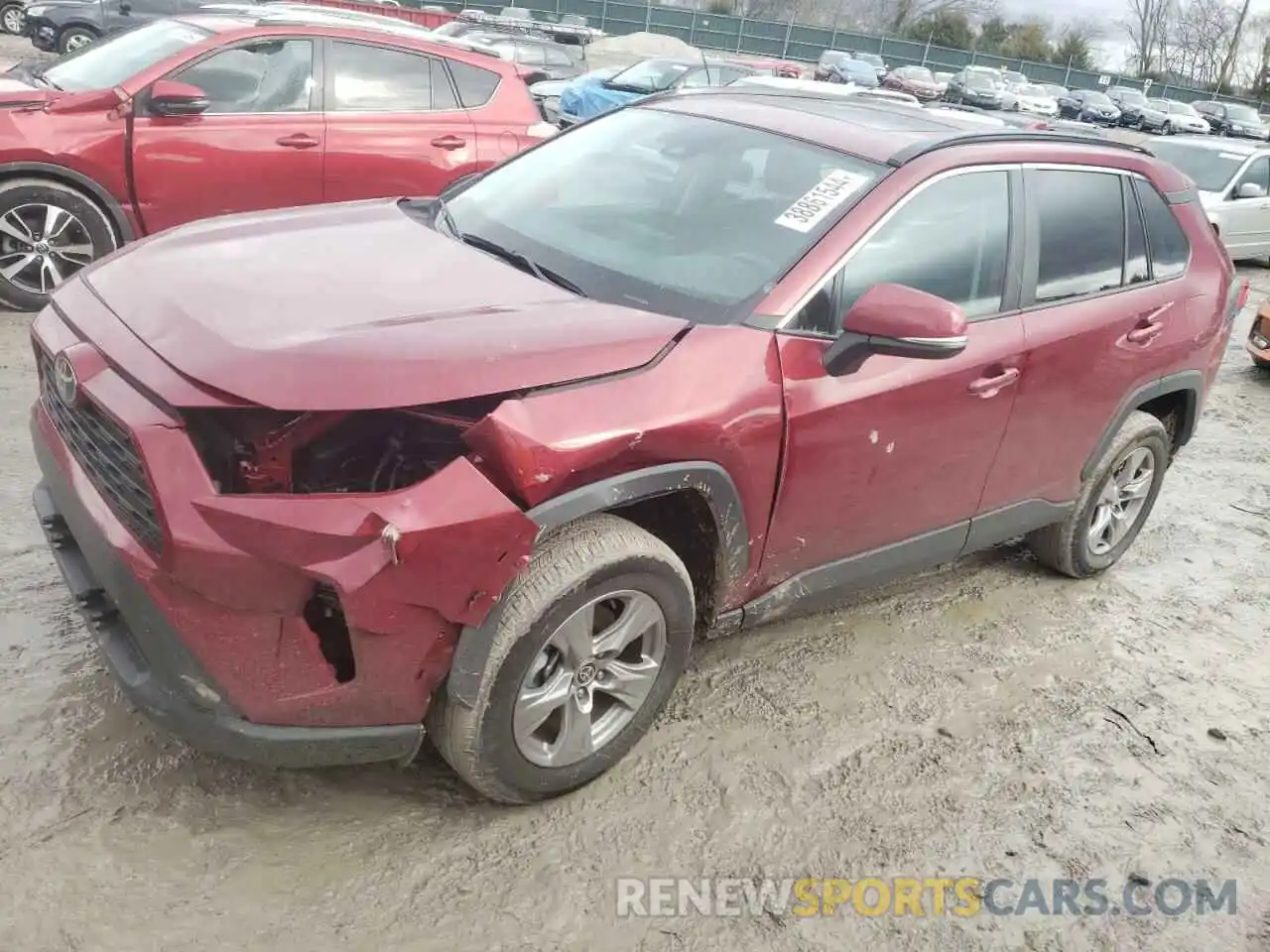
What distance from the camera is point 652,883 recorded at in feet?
8.33

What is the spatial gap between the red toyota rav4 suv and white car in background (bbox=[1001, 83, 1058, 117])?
3139cm

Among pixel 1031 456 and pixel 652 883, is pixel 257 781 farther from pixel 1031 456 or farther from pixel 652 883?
pixel 1031 456

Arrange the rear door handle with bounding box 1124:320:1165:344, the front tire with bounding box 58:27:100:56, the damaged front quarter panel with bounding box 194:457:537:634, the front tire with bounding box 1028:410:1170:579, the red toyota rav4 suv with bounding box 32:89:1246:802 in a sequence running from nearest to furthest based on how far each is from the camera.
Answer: the damaged front quarter panel with bounding box 194:457:537:634
the red toyota rav4 suv with bounding box 32:89:1246:802
the rear door handle with bounding box 1124:320:1165:344
the front tire with bounding box 1028:410:1170:579
the front tire with bounding box 58:27:100:56

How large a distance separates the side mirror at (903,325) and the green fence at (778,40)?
37247 mm

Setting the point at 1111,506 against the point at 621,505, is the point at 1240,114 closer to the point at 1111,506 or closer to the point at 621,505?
the point at 1111,506

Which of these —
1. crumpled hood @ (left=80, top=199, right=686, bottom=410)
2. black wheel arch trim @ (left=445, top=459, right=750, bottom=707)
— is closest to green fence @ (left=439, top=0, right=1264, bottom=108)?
crumpled hood @ (left=80, top=199, right=686, bottom=410)

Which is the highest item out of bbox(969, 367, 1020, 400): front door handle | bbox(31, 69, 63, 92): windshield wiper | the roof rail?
the roof rail

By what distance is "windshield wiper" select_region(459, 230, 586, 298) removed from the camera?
9.32 ft

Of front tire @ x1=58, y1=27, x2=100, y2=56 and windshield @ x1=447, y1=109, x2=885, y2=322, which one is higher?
windshield @ x1=447, y1=109, x2=885, y2=322

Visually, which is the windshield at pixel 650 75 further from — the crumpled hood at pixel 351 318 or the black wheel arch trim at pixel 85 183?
the crumpled hood at pixel 351 318

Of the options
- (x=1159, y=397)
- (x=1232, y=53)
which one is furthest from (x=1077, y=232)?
(x=1232, y=53)

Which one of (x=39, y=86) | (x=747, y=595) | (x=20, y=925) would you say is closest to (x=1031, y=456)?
(x=747, y=595)

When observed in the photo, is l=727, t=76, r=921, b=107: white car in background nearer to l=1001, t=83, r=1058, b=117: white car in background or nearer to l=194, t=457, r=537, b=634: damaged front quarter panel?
l=194, t=457, r=537, b=634: damaged front quarter panel

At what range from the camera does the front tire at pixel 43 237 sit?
5.44 meters
